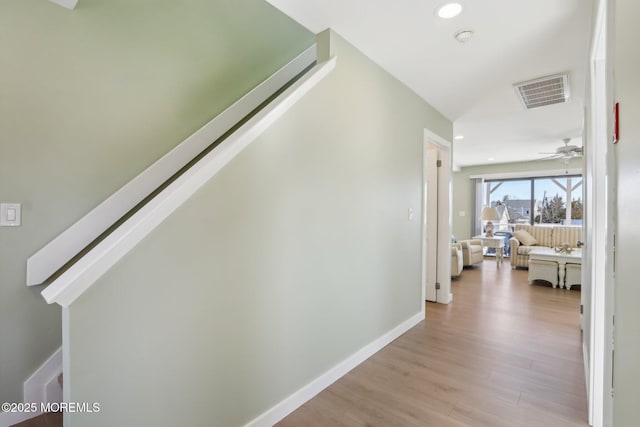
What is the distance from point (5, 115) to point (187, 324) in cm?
160

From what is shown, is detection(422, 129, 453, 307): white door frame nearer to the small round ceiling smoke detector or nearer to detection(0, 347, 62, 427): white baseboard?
the small round ceiling smoke detector

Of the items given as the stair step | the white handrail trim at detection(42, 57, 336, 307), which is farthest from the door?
the stair step

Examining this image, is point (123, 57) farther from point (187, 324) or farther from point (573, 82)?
point (573, 82)

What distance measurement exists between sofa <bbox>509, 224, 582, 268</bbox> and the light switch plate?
8.02 m

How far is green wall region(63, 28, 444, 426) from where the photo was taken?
1169mm

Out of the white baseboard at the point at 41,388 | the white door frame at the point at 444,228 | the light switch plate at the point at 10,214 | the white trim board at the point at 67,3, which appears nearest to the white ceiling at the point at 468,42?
the white door frame at the point at 444,228

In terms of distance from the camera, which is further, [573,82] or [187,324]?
[573,82]

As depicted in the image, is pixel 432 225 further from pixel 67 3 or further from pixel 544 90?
pixel 67 3

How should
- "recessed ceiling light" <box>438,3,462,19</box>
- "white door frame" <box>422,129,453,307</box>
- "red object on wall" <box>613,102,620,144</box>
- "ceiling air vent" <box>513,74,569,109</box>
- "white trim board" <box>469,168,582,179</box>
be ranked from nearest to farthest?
"red object on wall" <box>613,102,620,144</box>
"recessed ceiling light" <box>438,3,462,19</box>
"ceiling air vent" <box>513,74,569,109</box>
"white door frame" <box>422,129,453,307</box>
"white trim board" <box>469,168,582,179</box>

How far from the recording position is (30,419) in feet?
5.62

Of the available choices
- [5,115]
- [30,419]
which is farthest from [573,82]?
[30,419]

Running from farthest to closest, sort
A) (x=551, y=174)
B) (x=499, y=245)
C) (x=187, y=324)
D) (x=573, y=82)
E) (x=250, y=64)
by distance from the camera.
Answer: (x=551, y=174), (x=499, y=245), (x=573, y=82), (x=250, y=64), (x=187, y=324)

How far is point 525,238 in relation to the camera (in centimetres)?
687

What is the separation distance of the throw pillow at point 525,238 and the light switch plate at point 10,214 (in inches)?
328
